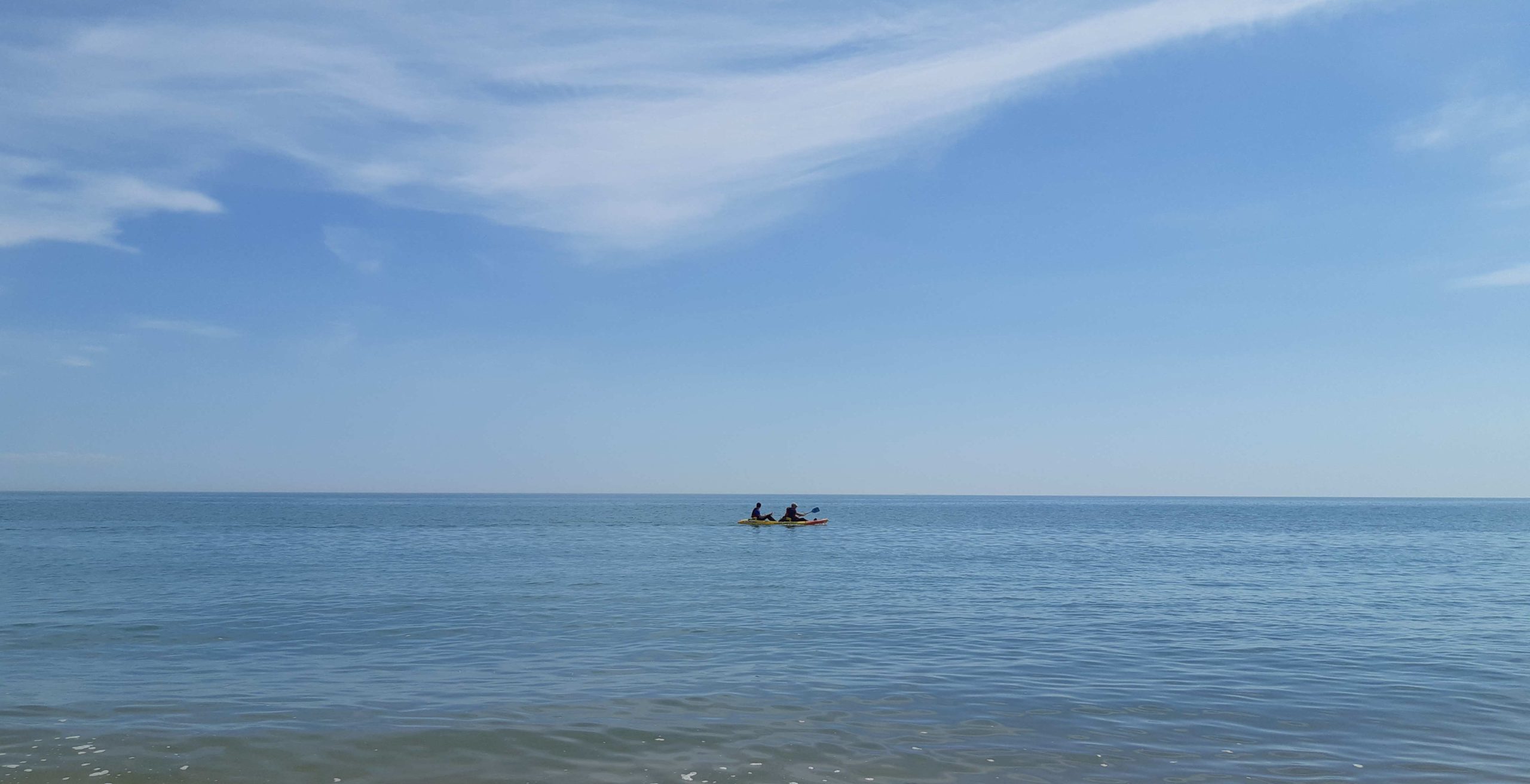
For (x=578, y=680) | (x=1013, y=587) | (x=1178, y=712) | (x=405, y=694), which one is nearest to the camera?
(x=1178, y=712)

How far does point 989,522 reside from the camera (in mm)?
84000

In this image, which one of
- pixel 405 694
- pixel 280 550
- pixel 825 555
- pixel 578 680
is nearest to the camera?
pixel 405 694

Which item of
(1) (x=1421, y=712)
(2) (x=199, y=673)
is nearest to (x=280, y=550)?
(2) (x=199, y=673)

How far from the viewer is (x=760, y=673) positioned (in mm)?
15273

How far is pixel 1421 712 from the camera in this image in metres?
13.0

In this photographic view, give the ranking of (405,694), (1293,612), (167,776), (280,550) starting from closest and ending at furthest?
(167,776), (405,694), (1293,612), (280,550)

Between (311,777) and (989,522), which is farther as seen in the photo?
(989,522)

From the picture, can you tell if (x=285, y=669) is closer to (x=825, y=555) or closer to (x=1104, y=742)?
(x=1104, y=742)

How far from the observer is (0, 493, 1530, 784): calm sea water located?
10.7m

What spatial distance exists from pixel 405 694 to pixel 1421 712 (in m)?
13.8

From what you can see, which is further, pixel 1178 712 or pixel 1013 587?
pixel 1013 587

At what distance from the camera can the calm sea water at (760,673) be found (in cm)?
1069

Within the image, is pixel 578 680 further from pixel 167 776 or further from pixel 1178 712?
pixel 1178 712

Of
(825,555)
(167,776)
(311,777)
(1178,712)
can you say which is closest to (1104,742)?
(1178,712)
